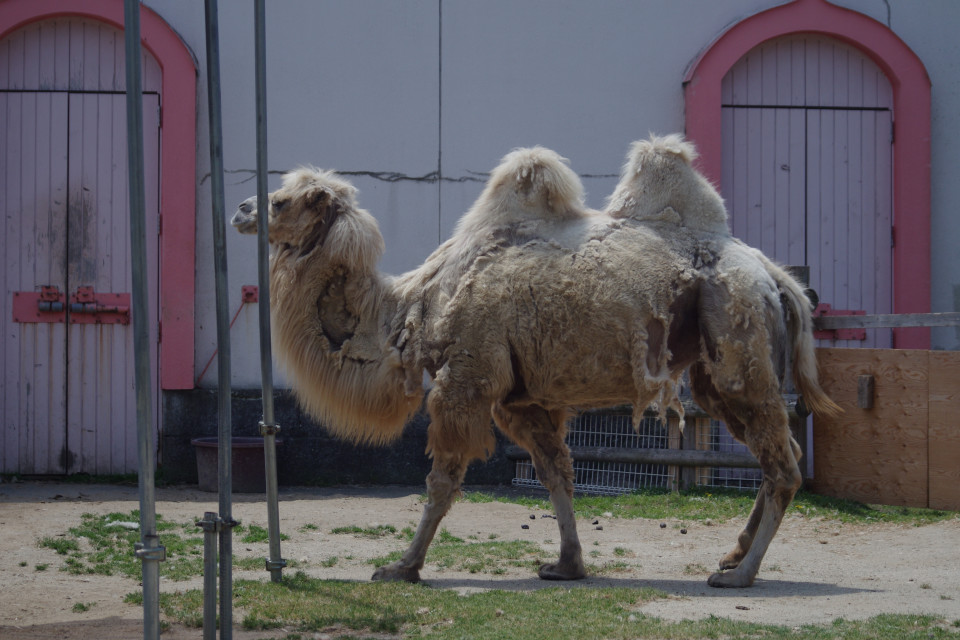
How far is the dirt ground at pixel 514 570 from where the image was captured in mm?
5105

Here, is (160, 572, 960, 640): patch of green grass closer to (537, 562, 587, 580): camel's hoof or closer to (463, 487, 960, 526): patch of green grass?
(537, 562, 587, 580): camel's hoof

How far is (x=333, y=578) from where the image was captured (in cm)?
600

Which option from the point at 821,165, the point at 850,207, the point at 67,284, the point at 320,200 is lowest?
the point at 67,284

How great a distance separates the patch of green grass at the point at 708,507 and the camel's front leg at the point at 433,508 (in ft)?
8.94

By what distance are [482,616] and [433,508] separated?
111 centimetres

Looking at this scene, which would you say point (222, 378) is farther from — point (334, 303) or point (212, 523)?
point (334, 303)

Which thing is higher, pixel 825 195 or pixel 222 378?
pixel 825 195

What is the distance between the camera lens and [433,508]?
19.7ft

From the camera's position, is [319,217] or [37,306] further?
[37,306]

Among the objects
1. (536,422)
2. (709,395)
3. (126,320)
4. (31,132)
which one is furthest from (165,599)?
(31,132)

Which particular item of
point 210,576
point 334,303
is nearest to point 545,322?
point 334,303

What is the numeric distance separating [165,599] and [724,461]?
18.2 feet

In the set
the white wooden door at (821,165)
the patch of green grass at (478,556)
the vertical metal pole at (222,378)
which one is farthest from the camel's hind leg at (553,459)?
the white wooden door at (821,165)

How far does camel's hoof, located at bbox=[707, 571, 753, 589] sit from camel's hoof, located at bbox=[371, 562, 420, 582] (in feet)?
5.54
